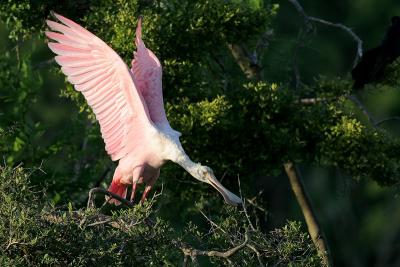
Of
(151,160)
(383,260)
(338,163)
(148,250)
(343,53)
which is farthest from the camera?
(343,53)

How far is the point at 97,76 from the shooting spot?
28.3ft

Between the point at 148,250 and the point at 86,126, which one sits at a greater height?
the point at 148,250

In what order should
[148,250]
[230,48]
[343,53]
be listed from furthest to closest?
[343,53] < [230,48] < [148,250]

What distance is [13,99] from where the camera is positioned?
34.8 feet

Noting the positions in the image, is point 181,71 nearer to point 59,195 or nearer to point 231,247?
point 59,195

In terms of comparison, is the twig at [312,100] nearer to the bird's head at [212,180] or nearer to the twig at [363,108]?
the twig at [363,108]

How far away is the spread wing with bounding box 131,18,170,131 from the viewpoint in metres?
8.66

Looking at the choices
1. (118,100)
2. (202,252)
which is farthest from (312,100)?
(202,252)

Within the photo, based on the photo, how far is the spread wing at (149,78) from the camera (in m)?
8.66

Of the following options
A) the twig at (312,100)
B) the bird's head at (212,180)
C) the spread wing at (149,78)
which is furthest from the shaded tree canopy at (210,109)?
the bird's head at (212,180)

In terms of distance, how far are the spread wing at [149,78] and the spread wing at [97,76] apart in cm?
15

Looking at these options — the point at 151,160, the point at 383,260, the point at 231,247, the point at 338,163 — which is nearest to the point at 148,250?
the point at 231,247

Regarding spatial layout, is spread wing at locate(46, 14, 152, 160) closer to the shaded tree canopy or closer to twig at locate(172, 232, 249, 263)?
the shaded tree canopy

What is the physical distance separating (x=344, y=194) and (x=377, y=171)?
12.3 inches
